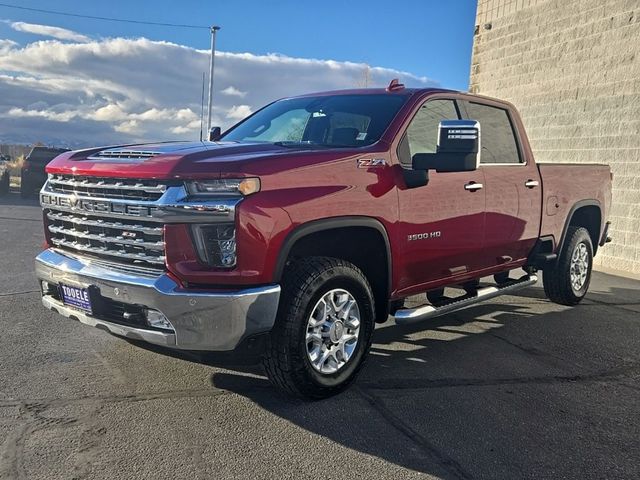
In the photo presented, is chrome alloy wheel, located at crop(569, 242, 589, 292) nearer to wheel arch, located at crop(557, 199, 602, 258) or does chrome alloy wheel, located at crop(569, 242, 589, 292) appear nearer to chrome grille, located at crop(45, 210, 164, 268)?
wheel arch, located at crop(557, 199, 602, 258)

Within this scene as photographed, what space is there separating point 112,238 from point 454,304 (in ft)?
8.74

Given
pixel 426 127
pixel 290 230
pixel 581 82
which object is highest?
pixel 581 82

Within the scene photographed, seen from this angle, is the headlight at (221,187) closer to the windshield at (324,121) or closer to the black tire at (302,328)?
the black tire at (302,328)

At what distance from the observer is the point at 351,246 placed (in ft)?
13.4

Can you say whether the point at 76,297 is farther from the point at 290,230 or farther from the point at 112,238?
the point at 290,230

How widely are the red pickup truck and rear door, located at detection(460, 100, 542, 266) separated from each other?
3cm

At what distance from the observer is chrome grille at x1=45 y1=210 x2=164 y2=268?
3387 millimetres

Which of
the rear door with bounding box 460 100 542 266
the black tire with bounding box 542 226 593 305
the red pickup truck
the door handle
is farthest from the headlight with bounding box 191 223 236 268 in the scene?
the black tire with bounding box 542 226 593 305

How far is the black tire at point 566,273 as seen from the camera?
6.43m

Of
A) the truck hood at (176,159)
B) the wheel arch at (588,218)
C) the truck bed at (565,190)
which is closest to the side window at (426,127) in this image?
the truck hood at (176,159)

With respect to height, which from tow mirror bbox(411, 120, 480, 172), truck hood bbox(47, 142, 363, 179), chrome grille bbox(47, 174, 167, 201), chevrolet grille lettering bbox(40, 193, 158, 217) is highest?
tow mirror bbox(411, 120, 480, 172)

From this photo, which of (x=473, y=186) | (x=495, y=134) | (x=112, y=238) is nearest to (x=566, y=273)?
(x=495, y=134)

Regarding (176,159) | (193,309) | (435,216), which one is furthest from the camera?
(435,216)

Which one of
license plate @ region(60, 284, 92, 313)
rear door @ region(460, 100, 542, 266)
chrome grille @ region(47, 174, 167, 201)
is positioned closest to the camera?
chrome grille @ region(47, 174, 167, 201)
